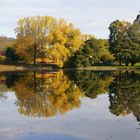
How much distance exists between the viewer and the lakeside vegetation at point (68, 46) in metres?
88.1

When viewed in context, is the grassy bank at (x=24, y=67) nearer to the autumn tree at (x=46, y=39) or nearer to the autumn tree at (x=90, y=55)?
the autumn tree at (x=46, y=39)

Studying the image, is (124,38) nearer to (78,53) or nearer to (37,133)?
(78,53)

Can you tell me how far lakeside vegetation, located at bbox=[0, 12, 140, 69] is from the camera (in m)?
88.1

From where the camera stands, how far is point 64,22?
305 feet

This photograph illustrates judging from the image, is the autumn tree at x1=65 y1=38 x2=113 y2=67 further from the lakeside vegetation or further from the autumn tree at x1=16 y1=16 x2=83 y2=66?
the autumn tree at x1=16 y1=16 x2=83 y2=66

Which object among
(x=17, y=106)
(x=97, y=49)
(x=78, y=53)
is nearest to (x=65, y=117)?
(x=17, y=106)

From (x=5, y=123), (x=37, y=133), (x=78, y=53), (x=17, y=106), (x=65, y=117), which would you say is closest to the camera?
(x=37, y=133)

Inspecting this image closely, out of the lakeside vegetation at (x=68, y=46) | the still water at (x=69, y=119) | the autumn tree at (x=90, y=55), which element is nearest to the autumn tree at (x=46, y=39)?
the lakeside vegetation at (x=68, y=46)

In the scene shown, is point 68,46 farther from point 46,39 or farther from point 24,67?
point 24,67

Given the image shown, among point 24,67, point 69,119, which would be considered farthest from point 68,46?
point 69,119

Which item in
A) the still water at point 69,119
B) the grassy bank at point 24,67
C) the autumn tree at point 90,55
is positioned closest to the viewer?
the still water at point 69,119

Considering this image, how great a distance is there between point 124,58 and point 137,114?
71801 millimetres

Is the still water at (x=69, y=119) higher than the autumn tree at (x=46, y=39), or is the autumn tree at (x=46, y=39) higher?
the autumn tree at (x=46, y=39)

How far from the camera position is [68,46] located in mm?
90438
